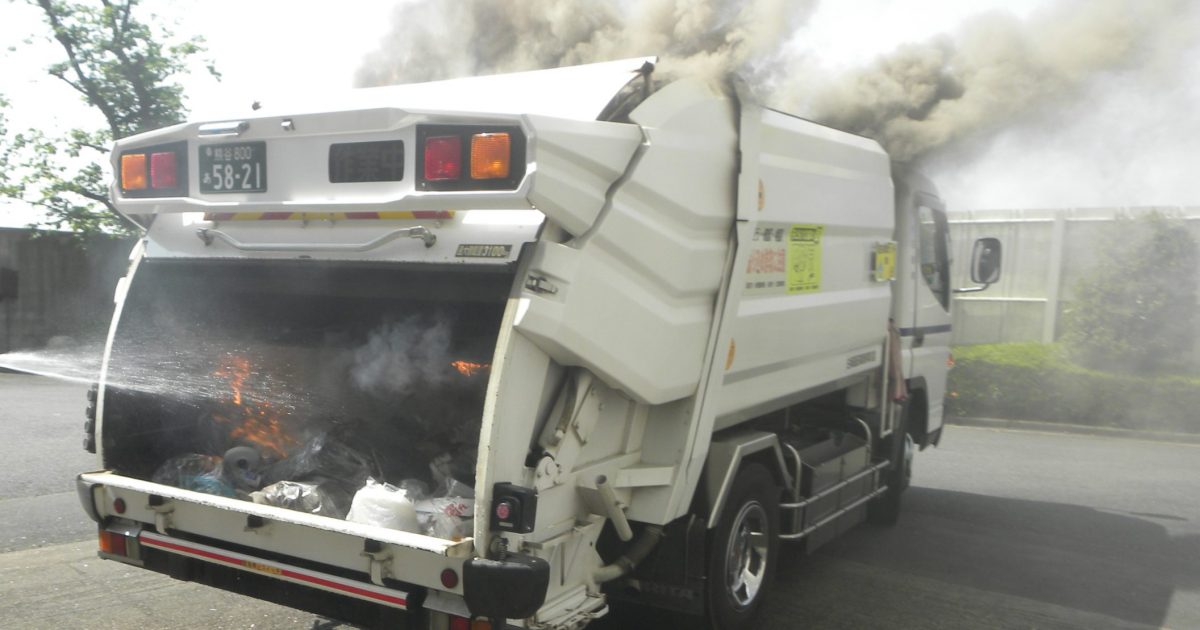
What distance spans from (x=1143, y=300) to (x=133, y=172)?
1343 cm

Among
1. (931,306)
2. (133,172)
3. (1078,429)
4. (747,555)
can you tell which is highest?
(133,172)

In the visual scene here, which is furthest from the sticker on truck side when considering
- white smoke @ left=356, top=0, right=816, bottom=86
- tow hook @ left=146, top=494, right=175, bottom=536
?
tow hook @ left=146, top=494, right=175, bottom=536

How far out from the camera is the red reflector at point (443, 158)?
3.25 meters

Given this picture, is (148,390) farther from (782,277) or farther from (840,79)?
(840,79)

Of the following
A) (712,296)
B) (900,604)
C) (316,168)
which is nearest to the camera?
(316,168)

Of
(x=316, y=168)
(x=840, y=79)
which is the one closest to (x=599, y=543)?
(x=316, y=168)

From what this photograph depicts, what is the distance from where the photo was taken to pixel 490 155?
3.16m

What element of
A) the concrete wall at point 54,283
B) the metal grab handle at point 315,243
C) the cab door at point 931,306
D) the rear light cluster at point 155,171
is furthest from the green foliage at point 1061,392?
the concrete wall at point 54,283

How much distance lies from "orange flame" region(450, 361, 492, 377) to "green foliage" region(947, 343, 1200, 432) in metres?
10.7

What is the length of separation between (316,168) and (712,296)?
1669 millimetres

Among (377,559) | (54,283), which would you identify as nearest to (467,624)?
(377,559)

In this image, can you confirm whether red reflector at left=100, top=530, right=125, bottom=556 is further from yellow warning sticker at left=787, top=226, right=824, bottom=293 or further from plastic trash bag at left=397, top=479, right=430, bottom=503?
yellow warning sticker at left=787, top=226, right=824, bottom=293

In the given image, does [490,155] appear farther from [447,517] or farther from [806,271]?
[806,271]

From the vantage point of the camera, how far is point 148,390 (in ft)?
13.8
